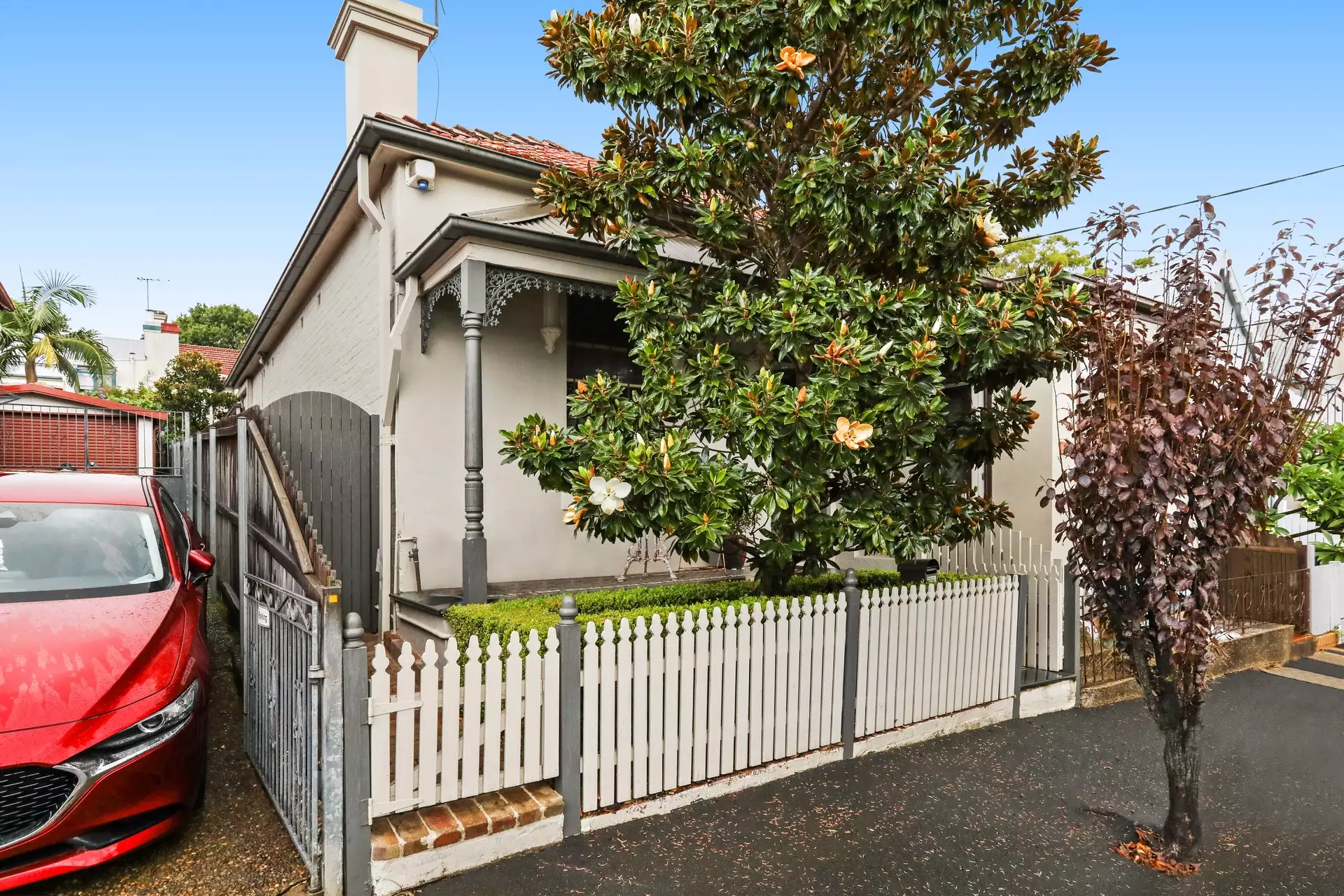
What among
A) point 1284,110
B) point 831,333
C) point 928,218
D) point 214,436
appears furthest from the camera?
point 1284,110

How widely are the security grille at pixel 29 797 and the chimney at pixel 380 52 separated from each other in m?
6.46

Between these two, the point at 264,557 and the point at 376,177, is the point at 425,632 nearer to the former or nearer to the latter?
the point at 264,557

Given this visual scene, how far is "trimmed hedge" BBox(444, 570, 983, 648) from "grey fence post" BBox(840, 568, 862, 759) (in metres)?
0.27

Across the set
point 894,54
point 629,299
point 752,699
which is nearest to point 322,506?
point 629,299

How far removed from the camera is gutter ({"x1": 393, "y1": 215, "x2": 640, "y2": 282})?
207 inches

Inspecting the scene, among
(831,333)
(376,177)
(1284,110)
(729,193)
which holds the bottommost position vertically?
(831,333)

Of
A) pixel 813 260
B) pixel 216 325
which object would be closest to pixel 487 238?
pixel 813 260

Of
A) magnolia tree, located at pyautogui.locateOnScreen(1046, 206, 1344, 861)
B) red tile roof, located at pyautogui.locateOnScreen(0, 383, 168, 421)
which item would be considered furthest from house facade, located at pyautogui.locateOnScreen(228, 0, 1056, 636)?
red tile roof, located at pyautogui.locateOnScreen(0, 383, 168, 421)

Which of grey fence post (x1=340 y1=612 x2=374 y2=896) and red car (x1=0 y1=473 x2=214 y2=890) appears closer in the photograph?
red car (x1=0 y1=473 x2=214 y2=890)

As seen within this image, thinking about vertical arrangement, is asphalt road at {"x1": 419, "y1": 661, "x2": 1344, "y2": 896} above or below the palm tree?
below

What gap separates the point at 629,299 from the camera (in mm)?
4586

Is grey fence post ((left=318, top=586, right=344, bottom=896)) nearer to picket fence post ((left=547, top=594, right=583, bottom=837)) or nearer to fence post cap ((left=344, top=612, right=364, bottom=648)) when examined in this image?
fence post cap ((left=344, top=612, right=364, bottom=648))

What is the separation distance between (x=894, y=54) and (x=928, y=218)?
1277 mm

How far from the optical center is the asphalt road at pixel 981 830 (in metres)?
3.14
